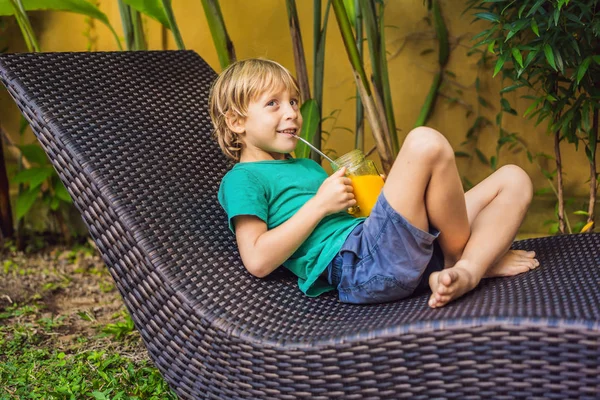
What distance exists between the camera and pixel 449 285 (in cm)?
144

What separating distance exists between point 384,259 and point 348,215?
0.81 feet

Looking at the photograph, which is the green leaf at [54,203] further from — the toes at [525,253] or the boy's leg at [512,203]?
the toes at [525,253]

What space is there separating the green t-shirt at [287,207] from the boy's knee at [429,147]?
287 mm

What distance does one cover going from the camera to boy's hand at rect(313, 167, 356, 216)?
5.29ft

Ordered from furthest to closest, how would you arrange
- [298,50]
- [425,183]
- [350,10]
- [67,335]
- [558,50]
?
[298,50], [67,335], [350,10], [558,50], [425,183]

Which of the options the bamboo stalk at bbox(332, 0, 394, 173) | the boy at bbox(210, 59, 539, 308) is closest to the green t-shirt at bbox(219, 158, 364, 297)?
the boy at bbox(210, 59, 539, 308)

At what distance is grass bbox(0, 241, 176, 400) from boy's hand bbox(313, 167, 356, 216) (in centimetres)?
70

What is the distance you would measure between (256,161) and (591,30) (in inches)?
43.3

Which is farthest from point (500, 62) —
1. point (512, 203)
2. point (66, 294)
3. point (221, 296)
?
point (66, 294)

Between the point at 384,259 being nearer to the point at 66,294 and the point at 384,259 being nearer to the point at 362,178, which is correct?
the point at 362,178

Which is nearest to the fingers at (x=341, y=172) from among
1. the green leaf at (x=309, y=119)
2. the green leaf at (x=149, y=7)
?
the green leaf at (x=309, y=119)

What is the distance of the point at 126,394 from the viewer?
1936 millimetres

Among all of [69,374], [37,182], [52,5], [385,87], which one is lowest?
[69,374]

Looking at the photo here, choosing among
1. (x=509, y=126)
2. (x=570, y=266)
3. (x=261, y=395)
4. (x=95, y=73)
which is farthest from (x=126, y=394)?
(x=509, y=126)
